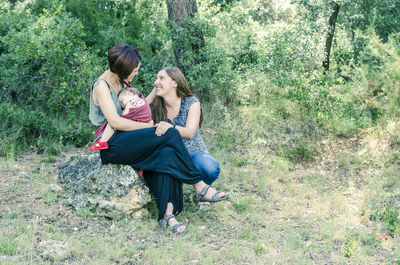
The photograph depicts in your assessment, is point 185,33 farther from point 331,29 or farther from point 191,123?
point 191,123

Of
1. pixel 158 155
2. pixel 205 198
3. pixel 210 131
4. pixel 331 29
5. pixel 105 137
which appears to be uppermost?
pixel 331 29

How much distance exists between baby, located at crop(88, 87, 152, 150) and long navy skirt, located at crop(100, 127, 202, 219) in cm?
7

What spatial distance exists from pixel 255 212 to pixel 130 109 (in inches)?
68.3

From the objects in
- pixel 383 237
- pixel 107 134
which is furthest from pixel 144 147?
pixel 383 237

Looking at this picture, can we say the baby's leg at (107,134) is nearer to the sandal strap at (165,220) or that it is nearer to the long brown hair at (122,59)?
the long brown hair at (122,59)

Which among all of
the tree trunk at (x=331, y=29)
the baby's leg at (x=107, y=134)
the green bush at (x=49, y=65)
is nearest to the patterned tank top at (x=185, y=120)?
the baby's leg at (x=107, y=134)

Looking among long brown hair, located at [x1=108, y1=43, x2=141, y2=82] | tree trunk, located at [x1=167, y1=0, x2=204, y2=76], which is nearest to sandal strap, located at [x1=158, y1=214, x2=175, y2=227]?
long brown hair, located at [x1=108, y1=43, x2=141, y2=82]

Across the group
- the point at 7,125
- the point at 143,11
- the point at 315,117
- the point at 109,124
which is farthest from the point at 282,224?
the point at 143,11

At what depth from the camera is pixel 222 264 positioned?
3.75 meters

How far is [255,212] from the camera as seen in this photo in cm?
479

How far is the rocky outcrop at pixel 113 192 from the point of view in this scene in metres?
4.36

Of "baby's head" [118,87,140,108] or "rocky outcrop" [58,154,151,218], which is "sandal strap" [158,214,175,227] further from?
"baby's head" [118,87,140,108]

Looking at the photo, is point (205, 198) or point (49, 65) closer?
point (205, 198)

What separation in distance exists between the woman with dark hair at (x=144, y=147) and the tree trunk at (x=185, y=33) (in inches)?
112
